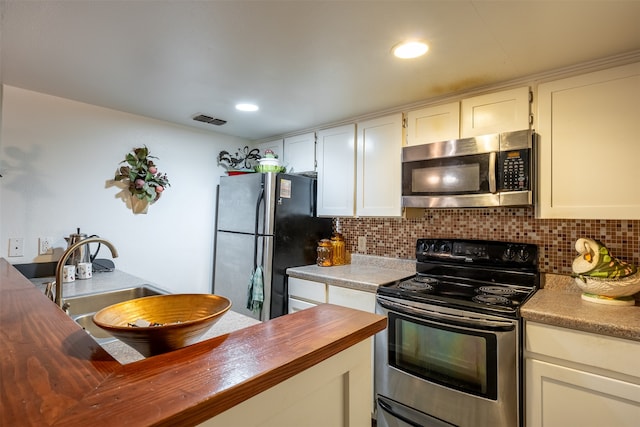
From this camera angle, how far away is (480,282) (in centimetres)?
204

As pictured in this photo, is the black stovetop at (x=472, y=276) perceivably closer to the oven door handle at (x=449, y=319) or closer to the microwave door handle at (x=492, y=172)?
the oven door handle at (x=449, y=319)

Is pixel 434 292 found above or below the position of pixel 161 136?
below

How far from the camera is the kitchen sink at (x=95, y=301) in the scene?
1561 millimetres

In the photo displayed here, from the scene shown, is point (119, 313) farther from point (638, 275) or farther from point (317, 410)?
point (638, 275)

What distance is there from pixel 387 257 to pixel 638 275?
1438 millimetres

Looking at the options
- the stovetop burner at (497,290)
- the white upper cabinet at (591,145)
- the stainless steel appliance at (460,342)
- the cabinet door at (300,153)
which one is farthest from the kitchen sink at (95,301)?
the white upper cabinet at (591,145)

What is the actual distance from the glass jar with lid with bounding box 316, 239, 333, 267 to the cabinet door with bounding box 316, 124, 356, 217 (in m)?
0.26

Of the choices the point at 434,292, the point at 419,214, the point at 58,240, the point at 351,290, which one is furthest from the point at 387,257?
the point at 58,240

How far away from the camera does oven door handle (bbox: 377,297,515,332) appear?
1480 millimetres

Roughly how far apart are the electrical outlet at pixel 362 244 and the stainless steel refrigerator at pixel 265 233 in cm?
30

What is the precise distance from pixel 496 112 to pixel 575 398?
146cm

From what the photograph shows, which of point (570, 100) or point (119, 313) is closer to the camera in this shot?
point (119, 313)

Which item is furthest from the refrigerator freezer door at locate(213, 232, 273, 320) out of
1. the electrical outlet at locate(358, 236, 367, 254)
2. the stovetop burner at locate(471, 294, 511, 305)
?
the stovetop burner at locate(471, 294, 511, 305)

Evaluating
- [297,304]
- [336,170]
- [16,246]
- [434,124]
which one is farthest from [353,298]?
[16,246]
